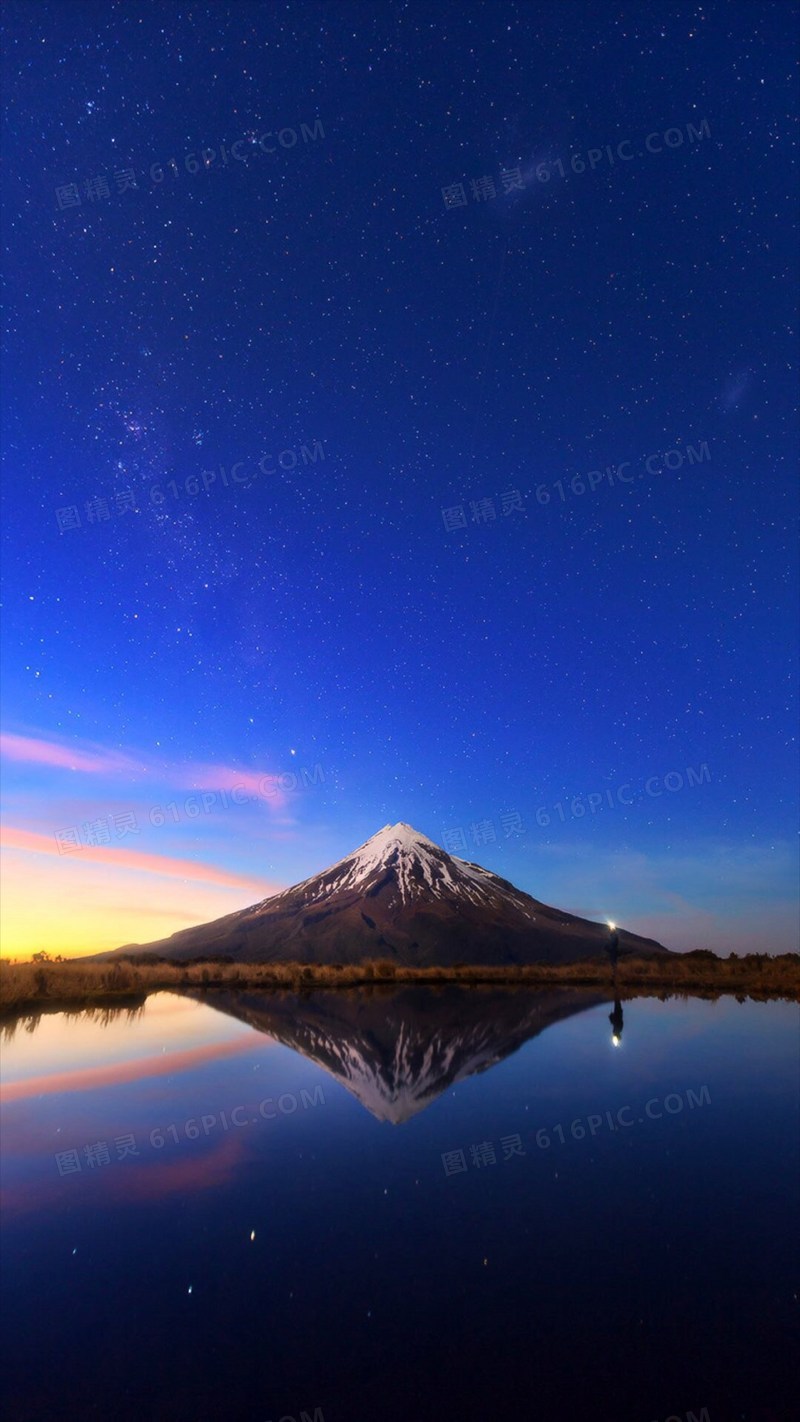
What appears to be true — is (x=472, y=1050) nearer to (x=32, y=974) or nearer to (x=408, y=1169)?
(x=408, y=1169)

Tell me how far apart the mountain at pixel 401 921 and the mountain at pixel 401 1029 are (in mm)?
86563

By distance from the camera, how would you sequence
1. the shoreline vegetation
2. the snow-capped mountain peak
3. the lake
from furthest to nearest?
the snow-capped mountain peak < the shoreline vegetation < the lake

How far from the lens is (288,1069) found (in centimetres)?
899

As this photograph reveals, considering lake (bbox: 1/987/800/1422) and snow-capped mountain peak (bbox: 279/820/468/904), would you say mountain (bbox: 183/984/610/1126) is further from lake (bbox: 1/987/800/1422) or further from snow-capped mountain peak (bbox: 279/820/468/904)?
snow-capped mountain peak (bbox: 279/820/468/904)

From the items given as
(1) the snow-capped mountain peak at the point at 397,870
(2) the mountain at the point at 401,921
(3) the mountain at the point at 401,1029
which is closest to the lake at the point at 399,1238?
(3) the mountain at the point at 401,1029

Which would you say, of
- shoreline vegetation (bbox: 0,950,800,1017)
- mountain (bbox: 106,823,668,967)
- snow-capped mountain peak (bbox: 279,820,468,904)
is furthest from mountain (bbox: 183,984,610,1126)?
snow-capped mountain peak (bbox: 279,820,468,904)

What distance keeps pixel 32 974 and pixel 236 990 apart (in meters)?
7.34

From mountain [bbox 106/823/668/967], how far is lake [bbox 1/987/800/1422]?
323 feet

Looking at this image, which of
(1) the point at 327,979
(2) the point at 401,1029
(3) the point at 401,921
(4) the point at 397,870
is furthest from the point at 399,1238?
(4) the point at 397,870

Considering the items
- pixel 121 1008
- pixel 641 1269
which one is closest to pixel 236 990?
pixel 121 1008

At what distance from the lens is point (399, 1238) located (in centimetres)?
436

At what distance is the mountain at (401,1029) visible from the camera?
823 centimetres

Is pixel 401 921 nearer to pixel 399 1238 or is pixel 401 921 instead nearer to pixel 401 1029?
pixel 401 1029

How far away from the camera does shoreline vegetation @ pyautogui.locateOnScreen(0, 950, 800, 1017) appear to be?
16938 mm
